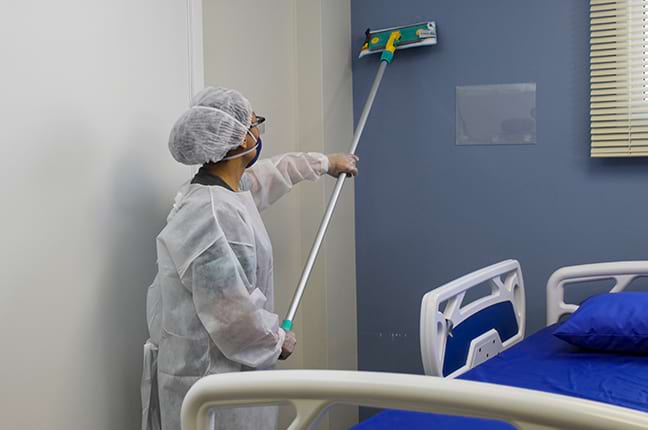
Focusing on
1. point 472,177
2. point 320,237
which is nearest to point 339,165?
point 320,237

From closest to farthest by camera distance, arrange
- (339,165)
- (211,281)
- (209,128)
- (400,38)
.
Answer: (211,281) → (209,128) → (339,165) → (400,38)

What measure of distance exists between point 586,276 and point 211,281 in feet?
4.70

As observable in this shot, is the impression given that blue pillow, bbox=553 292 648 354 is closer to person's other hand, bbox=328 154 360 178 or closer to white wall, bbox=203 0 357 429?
person's other hand, bbox=328 154 360 178

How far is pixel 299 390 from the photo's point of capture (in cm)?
99

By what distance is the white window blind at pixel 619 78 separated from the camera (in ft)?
8.81

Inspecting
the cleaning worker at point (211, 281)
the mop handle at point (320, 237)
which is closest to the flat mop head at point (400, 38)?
the mop handle at point (320, 237)

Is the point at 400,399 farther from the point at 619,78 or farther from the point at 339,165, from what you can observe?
the point at 619,78

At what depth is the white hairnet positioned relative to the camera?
6.19ft

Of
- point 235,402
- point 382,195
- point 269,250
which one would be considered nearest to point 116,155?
point 269,250

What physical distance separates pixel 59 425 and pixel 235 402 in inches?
36.8

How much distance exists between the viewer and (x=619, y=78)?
8.89ft

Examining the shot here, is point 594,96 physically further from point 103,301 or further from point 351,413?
point 103,301

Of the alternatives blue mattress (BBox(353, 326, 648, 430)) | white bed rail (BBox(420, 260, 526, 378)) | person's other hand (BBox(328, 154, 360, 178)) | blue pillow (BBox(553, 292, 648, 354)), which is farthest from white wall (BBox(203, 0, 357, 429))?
blue pillow (BBox(553, 292, 648, 354))

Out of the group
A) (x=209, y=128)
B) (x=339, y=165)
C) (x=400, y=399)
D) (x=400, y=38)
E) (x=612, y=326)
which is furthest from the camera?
(x=400, y=38)
